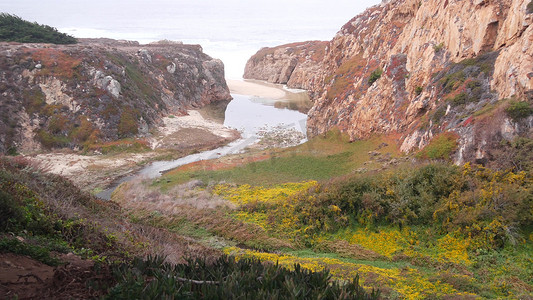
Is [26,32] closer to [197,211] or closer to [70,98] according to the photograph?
[70,98]

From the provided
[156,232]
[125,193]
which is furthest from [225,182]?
[156,232]

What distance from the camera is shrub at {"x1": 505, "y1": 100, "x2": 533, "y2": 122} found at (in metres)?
16.0

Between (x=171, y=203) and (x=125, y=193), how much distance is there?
19.4ft

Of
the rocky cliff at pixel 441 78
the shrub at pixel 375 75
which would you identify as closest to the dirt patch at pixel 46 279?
the rocky cliff at pixel 441 78

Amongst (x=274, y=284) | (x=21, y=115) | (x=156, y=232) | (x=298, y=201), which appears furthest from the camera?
(x=21, y=115)

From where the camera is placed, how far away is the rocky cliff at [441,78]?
17578mm

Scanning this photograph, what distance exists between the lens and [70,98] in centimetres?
4088

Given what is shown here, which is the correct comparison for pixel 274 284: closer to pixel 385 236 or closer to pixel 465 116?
pixel 385 236

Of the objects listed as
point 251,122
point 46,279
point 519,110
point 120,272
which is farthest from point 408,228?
point 251,122

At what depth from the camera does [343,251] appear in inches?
491

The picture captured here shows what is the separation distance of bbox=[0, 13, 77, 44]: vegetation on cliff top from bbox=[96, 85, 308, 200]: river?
106 ft

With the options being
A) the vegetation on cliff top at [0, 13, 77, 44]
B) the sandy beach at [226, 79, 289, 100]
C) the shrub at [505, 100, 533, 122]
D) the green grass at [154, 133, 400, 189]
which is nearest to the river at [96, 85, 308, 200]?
the sandy beach at [226, 79, 289, 100]

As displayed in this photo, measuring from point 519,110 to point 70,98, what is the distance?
45730 mm

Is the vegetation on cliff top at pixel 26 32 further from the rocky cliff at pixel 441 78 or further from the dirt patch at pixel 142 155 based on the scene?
the rocky cliff at pixel 441 78
